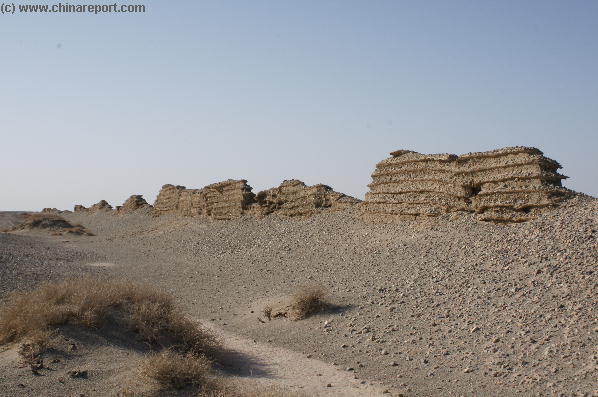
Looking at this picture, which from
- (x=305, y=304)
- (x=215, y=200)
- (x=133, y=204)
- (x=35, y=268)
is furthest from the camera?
(x=133, y=204)

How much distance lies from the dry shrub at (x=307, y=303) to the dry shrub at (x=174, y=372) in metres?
4.41

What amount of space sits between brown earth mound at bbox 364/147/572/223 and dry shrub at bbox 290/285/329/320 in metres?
5.57

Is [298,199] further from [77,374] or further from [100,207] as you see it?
[100,207]

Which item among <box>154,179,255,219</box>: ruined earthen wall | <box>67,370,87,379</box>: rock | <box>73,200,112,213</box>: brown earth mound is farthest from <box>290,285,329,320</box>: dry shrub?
<box>73,200,112,213</box>: brown earth mound

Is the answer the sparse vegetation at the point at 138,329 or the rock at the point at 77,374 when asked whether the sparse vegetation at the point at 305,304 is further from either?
the rock at the point at 77,374

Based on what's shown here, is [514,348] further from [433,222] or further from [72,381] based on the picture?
[433,222]

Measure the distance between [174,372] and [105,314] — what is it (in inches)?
102

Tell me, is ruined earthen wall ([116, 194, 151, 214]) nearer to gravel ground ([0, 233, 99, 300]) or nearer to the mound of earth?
the mound of earth

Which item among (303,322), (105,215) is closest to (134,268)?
(303,322)

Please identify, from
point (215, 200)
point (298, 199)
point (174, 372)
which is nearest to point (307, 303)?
point (174, 372)

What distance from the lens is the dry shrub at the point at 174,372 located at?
646 cm

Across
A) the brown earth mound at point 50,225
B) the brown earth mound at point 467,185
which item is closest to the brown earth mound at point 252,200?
the brown earth mound at point 467,185

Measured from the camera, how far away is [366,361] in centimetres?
884

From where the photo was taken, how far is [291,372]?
848 centimetres
